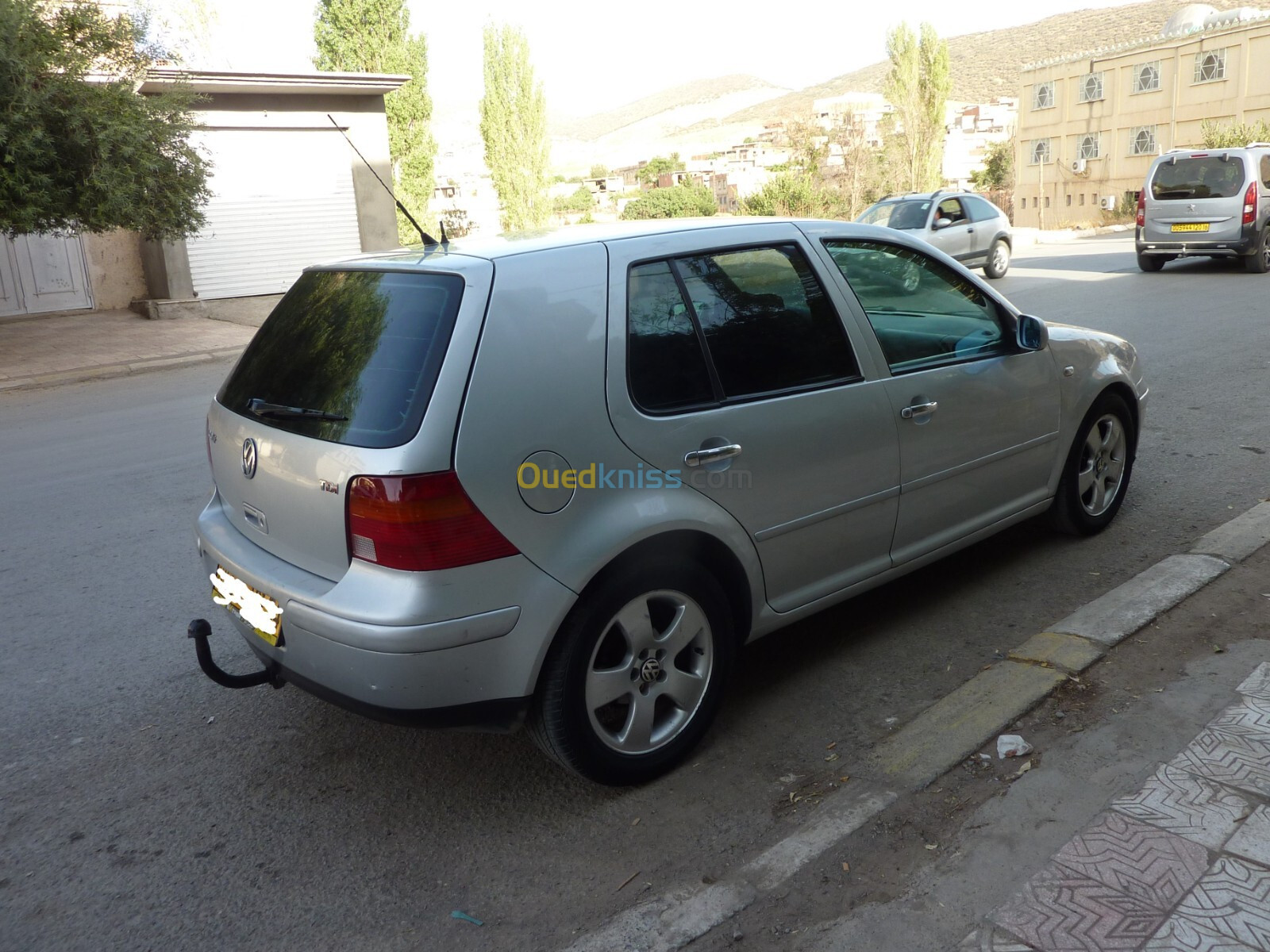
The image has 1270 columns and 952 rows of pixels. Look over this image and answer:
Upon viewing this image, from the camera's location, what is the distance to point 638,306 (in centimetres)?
313

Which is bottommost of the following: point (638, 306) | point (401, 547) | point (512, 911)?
point (512, 911)

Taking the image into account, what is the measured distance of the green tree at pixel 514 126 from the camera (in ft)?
131

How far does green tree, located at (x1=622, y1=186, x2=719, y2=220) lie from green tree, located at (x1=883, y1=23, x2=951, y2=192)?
10.9 meters

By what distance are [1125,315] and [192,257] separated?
1654 cm

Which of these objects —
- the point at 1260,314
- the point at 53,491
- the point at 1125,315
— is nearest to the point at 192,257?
the point at 53,491

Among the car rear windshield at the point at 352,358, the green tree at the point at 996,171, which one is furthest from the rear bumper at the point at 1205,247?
the green tree at the point at 996,171

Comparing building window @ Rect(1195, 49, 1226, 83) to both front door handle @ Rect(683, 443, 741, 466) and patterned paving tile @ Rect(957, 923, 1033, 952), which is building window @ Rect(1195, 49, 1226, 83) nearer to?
front door handle @ Rect(683, 443, 741, 466)

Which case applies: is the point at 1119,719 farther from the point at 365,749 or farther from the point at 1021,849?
the point at 365,749

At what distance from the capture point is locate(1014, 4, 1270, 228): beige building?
44719mm

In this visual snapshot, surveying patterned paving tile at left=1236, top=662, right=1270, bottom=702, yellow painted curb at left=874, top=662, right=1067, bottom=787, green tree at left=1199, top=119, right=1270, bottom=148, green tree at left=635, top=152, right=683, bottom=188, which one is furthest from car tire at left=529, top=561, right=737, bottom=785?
green tree at left=635, top=152, right=683, bottom=188

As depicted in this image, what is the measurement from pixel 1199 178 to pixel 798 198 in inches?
871

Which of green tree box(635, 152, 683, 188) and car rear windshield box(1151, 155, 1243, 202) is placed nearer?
car rear windshield box(1151, 155, 1243, 202)

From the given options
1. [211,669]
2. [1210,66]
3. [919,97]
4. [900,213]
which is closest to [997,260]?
[900,213]

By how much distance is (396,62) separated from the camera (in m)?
29.8
